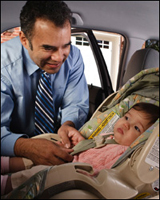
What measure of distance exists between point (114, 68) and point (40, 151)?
314 millimetres

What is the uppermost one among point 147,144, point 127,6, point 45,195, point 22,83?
point 127,6

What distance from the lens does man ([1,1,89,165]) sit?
2.34ft

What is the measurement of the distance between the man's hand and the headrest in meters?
0.23

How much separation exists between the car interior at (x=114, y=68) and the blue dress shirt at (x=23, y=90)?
0.16 ft

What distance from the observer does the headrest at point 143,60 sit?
86 cm

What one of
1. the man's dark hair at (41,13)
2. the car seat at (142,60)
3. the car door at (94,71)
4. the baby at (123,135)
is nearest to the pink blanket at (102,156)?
the baby at (123,135)

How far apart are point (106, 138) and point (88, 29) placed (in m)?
0.31

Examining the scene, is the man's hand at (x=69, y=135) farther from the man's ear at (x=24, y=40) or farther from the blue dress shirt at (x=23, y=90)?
the man's ear at (x=24, y=40)

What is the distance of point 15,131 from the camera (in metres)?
0.76

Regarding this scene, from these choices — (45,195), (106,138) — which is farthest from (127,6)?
(45,195)

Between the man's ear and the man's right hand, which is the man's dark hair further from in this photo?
the man's right hand

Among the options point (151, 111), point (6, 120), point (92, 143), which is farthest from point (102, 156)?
point (6, 120)

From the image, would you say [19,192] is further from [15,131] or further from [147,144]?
[147,144]

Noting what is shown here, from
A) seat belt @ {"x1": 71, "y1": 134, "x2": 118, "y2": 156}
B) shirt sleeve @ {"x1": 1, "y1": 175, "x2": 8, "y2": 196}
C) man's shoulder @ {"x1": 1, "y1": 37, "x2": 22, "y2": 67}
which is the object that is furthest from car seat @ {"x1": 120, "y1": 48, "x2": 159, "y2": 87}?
shirt sleeve @ {"x1": 1, "y1": 175, "x2": 8, "y2": 196}
